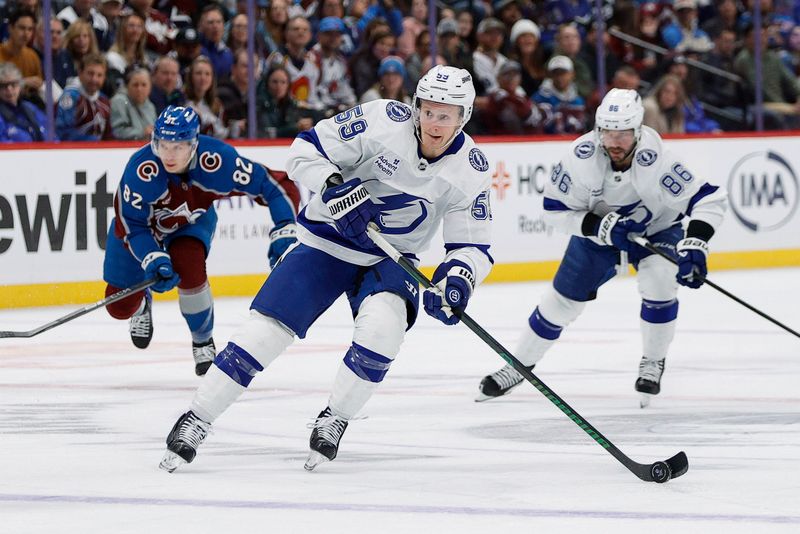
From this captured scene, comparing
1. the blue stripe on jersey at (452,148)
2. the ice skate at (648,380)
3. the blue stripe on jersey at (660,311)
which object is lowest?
the ice skate at (648,380)

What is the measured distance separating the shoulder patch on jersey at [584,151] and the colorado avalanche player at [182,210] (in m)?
1.10

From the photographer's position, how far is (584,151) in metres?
5.53

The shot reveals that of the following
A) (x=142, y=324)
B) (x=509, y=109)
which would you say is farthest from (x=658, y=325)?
(x=509, y=109)

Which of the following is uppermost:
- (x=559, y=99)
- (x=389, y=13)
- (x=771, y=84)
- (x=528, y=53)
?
(x=389, y=13)

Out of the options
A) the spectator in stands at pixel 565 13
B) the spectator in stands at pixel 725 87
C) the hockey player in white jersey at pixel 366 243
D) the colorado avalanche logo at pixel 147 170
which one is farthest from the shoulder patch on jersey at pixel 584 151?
the spectator in stands at pixel 725 87

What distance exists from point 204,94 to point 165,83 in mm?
308

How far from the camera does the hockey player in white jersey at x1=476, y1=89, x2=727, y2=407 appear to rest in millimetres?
5441

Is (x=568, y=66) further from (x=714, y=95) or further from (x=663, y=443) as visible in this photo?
(x=663, y=443)

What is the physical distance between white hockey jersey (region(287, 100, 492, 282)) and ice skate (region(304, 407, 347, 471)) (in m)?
0.46

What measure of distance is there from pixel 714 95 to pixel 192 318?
6.88 meters

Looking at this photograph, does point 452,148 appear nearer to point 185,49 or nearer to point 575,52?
point 185,49

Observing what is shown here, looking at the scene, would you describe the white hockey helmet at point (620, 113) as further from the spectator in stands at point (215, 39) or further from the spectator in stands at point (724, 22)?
the spectator in stands at point (724, 22)

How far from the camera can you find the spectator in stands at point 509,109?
420 inches

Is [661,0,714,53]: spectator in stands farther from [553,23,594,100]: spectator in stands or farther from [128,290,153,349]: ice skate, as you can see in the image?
[128,290,153,349]: ice skate
